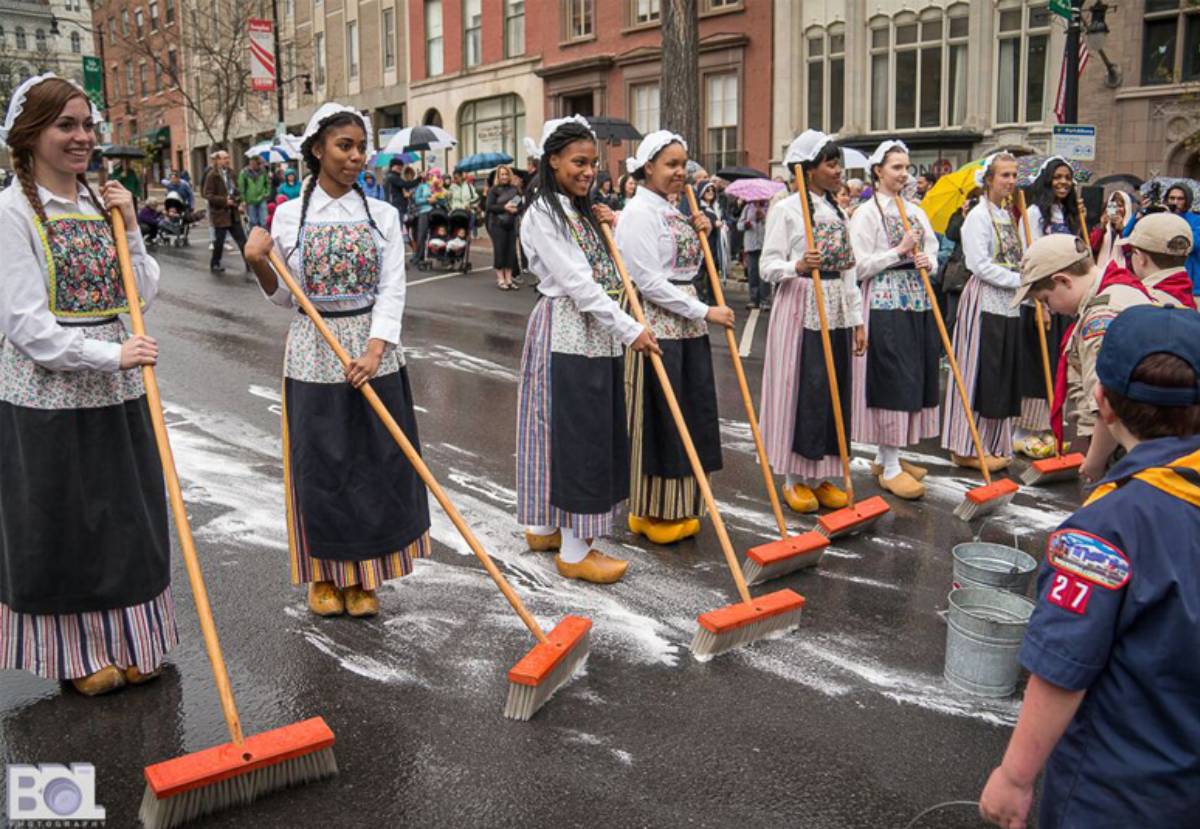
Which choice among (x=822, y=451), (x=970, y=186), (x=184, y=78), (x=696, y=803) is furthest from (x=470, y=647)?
(x=184, y=78)

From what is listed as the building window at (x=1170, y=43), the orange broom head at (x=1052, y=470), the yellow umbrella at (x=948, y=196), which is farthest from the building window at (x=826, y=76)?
the orange broom head at (x=1052, y=470)

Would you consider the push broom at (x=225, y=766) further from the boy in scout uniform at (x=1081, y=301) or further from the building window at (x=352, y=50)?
the building window at (x=352, y=50)

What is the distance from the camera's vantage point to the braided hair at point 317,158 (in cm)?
432

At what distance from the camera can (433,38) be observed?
33344mm

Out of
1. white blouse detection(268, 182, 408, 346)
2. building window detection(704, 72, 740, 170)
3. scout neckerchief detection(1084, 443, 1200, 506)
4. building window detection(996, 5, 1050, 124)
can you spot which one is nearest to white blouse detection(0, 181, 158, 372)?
white blouse detection(268, 182, 408, 346)

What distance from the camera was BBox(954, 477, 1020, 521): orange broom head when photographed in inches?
233

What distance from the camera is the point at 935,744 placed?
3.63 m

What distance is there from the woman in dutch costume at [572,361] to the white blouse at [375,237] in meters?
0.74

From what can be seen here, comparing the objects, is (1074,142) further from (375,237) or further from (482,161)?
(482,161)

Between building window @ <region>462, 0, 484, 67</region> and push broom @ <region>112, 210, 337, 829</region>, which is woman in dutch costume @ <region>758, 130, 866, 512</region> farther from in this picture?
building window @ <region>462, 0, 484, 67</region>

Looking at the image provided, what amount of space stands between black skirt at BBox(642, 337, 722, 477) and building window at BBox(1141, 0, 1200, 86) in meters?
14.9

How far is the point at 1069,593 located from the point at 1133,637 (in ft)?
0.47

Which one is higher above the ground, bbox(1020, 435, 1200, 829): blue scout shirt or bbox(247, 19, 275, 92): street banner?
bbox(247, 19, 275, 92): street banner

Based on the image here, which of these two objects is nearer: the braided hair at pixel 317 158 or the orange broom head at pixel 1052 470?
the braided hair at pixel 317 158
